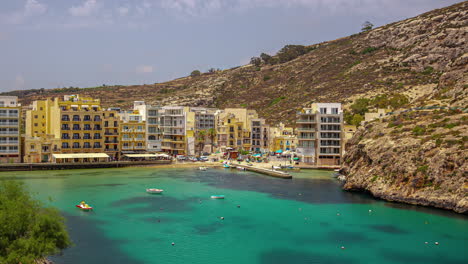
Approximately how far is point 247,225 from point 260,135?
7783 cm

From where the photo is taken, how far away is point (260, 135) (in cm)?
12725

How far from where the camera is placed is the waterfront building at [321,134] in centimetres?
10338

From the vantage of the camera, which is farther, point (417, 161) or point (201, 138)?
point (201, 138)

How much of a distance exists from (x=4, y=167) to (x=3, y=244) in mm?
70185

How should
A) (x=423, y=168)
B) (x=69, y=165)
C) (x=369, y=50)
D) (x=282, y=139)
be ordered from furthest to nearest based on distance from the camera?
(x=369, y=50), (x=282, y=139), (x=69, y=165), (x=423, y=168)

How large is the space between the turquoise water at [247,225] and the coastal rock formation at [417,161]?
245 cm

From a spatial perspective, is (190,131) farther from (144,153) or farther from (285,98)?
(285,98)

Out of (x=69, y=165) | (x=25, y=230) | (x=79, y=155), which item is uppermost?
(x=79, y=155)

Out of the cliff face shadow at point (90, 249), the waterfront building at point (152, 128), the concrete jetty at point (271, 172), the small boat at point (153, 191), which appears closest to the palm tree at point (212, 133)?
the waterfront building at point (152, 128)

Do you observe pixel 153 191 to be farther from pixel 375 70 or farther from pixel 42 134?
pixel 375 70

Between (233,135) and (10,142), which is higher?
(233,135)

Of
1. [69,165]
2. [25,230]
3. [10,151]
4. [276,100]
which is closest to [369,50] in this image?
[276,100]

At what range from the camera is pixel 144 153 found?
113 m

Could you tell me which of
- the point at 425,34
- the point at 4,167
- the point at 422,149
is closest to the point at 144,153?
the point at 4,167
